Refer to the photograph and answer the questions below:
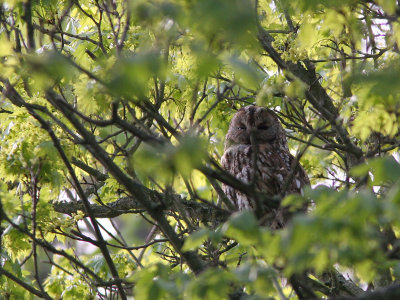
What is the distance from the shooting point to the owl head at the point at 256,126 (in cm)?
604

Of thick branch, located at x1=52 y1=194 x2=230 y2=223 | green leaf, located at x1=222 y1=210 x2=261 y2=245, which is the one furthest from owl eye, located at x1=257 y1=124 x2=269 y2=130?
green leaf, located at x1=222 y1=210 x2=261 y2=245

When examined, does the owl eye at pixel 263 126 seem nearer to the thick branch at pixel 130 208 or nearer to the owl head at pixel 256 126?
the owl head at pixel 256 126

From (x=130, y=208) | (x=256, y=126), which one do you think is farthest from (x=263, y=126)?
(x=130, y=208)

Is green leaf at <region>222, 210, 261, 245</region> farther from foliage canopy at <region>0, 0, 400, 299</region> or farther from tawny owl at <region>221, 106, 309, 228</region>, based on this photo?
tawny owl at <region>221, 106, 309, 228</region>

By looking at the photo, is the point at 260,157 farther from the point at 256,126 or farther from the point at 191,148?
the point at 191,148

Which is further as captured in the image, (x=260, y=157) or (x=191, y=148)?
(x=260, y=157)

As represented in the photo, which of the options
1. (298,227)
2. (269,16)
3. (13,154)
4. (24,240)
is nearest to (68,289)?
(24,240)

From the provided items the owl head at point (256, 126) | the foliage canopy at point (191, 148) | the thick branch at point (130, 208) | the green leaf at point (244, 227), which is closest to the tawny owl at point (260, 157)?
the owl head at point (256, 126)

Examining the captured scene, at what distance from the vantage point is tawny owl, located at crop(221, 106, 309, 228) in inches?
215

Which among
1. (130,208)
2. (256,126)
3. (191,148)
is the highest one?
(256,126)

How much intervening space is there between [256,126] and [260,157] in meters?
0.45

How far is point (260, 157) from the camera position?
583 cm

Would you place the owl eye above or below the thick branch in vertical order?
above

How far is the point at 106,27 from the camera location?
16.4ft
